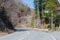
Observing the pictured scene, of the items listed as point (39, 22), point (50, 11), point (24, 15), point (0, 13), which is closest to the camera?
point (0, 13)

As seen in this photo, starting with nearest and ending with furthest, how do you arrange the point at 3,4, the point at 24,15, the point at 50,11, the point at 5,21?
the point at 3,4 < the point at 5,21 < the point at 50,11 < the point at 24,15

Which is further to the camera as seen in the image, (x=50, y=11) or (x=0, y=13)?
(x=50, y=11)

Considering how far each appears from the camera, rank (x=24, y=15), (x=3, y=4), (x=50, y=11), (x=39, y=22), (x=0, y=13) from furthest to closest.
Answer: (x=24, y=15)
(x=39, y=22)
(x=50, y=11)
(x=0, y=13)
(x=3, y=4)

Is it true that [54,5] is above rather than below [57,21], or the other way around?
above

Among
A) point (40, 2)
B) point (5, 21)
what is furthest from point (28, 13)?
point (5, 21)

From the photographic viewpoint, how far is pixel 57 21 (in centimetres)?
7075

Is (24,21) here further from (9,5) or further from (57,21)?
(9,5)

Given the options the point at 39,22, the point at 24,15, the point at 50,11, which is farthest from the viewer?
the point at 24,15

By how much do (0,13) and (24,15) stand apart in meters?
66.3

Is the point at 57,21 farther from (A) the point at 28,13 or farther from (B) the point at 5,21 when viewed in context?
(A) the point at 28,13

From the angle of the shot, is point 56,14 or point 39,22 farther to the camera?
point 39,22

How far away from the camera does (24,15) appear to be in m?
120

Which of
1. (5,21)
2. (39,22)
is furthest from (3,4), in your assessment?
(39,22)

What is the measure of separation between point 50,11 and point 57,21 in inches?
161
